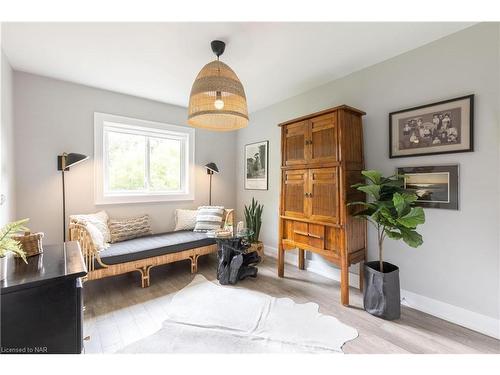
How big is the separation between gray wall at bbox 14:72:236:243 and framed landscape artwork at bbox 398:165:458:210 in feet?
11.3

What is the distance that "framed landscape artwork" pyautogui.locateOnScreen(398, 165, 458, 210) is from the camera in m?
1.98

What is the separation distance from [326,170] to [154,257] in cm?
225

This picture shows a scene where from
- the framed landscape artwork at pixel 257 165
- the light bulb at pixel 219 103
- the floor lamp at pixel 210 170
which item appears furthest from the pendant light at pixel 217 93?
the floor lamp at pixel 210 170

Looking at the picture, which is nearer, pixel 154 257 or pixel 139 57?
pixel 139 57

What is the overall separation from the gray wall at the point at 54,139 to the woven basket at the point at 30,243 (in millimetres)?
1629

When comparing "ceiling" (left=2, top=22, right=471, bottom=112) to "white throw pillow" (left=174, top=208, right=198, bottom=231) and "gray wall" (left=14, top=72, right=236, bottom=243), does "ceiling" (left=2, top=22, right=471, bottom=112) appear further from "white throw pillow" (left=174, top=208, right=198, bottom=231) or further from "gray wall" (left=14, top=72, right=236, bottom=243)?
"white throw pillow" (left=174, top=208, right=198, bottom=231)

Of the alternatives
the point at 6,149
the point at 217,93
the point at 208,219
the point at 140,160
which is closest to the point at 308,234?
the point at 208,219

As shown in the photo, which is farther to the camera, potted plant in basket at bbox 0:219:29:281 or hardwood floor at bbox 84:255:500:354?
hardwood floor at bbox 84:255:500:354

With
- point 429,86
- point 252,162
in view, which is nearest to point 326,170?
point 429,86

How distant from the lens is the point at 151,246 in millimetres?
2791

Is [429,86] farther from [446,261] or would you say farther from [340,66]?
[446,261]

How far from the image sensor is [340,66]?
2.54 metres

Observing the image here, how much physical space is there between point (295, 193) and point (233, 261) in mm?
1116

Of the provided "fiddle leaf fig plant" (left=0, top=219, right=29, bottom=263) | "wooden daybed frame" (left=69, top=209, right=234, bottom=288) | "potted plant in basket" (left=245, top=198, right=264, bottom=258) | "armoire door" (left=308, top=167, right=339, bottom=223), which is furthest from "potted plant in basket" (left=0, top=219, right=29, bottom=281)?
"potted plant in basket" (left=245, top=198, right=264, bottom=258)
